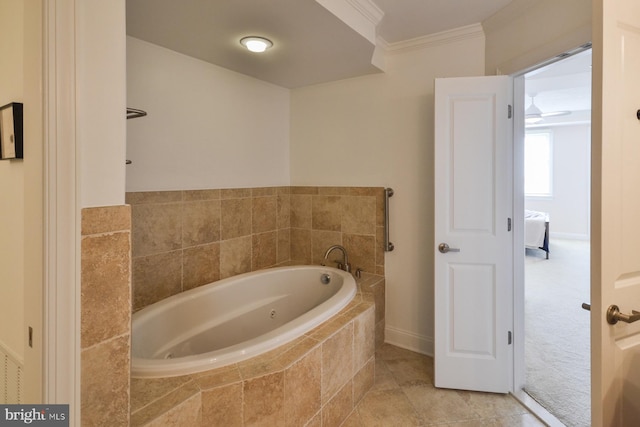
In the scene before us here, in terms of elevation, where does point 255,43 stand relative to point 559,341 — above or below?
above

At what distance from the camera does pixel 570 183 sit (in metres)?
7.27

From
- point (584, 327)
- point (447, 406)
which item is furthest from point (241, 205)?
point (584, 327)

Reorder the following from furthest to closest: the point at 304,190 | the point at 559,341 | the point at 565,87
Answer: the point at 565,87, the point at 304,190, the point at 559,341

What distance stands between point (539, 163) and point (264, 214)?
24.2 feet

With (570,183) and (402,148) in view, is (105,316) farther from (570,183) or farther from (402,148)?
(570,183)

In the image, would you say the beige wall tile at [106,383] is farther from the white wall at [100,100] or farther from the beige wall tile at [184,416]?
the white wall at [100,100]

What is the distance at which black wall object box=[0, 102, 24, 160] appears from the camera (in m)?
0.92

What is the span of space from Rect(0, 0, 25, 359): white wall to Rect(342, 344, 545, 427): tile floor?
5.43 feet

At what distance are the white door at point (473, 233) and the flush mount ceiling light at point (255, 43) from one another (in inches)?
46.5

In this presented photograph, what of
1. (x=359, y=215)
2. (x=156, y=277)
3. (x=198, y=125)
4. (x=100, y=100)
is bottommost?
(x=156, y=277)

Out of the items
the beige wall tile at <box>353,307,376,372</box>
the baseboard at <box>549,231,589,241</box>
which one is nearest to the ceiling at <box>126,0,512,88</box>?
the beige wall tile at <box>353,307,376,372</box>

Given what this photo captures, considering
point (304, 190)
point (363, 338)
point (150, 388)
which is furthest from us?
point (304, 190)

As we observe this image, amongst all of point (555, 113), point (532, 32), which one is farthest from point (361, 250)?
point (555, 113)

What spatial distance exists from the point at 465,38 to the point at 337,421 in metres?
2.76
